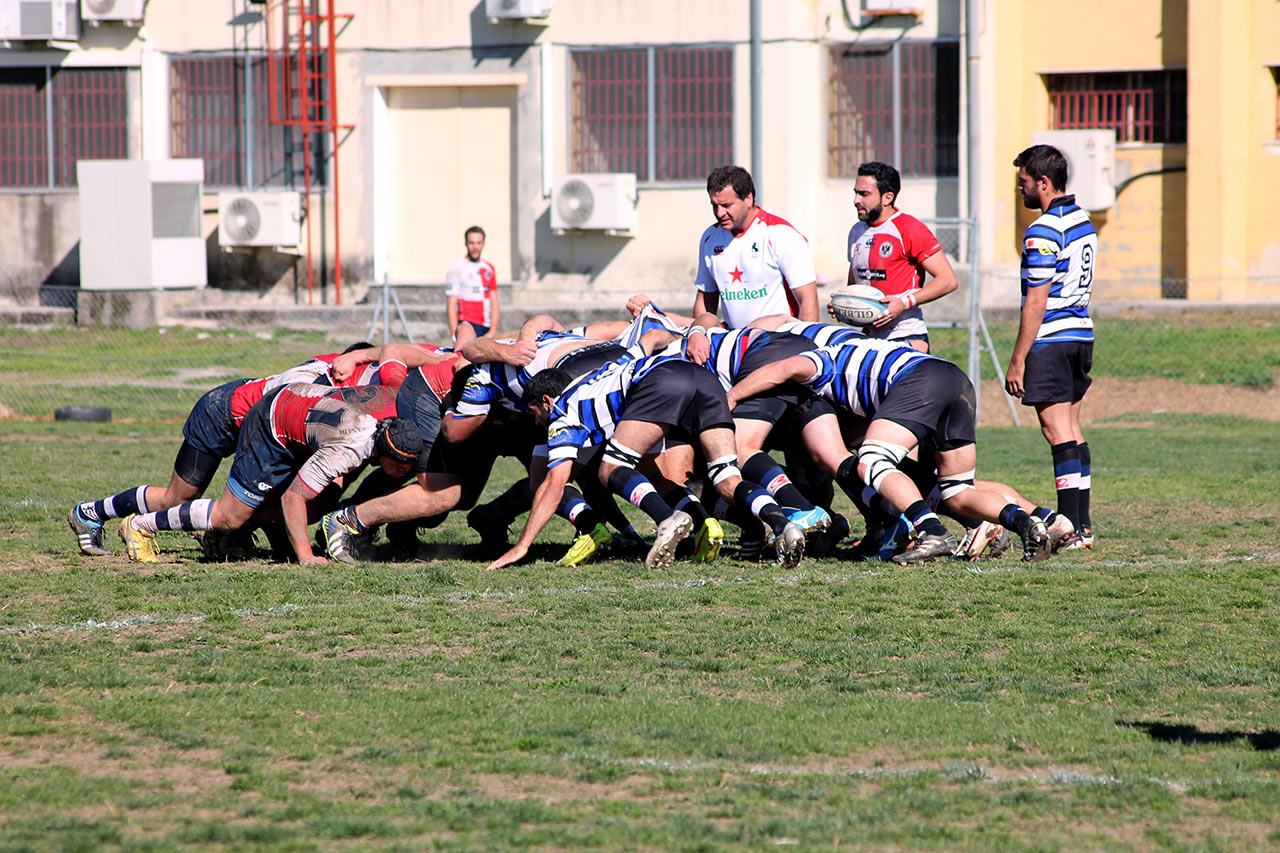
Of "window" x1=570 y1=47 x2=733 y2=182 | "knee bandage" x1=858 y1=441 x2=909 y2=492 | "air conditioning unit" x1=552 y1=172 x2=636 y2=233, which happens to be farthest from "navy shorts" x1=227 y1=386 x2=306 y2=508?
"window" x1=570 y1=47 x2=733 y2=182

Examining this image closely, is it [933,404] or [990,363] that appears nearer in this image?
[933,404]

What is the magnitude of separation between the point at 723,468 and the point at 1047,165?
228 cm

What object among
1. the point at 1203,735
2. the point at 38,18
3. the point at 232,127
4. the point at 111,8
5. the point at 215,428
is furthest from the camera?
the point at 232,127

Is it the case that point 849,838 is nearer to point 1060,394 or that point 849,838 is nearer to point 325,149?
point 1060,394

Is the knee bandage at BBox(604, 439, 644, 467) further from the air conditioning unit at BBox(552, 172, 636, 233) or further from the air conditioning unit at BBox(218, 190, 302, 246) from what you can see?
the air conditioning unit at BBox(218, 190, 302, 246)

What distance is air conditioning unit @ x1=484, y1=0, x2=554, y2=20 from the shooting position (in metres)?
22.3

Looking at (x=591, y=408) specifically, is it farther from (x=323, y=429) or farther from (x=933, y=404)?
(x=933, y=404)

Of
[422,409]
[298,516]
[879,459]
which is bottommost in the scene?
[298,516]

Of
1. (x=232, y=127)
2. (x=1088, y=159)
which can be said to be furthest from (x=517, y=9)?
(x=1088, y=159)

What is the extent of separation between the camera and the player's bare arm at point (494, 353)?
779 cm

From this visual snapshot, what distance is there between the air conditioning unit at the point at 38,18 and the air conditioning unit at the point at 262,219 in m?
3.70

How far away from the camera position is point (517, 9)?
73.0 ft

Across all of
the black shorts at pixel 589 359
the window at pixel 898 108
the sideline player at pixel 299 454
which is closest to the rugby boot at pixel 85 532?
the sideline player at pixel 299 454

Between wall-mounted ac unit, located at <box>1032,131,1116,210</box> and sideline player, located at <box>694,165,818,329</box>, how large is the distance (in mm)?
13116
